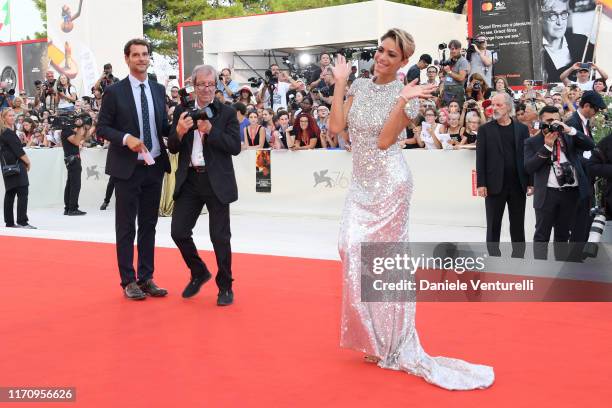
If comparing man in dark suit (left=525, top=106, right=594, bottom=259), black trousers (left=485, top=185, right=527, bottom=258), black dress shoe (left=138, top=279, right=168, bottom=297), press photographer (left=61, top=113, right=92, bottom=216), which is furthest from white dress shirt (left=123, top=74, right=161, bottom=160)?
press photographer (left=61, top=113, right=92, bottom=216)

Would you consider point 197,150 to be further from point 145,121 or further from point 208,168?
point 145,121

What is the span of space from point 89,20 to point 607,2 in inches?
628

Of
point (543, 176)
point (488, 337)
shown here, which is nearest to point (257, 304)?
point (488, 337)

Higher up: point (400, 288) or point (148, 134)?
point (148, 134)

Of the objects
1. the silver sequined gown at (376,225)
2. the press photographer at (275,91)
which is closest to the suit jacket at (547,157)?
the silver sequined gown at (376,225)

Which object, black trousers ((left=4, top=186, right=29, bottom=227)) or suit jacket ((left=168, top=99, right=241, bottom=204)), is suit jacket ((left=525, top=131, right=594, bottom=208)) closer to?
suit jacket ((left=168, top=99, right=241, bottom=204))

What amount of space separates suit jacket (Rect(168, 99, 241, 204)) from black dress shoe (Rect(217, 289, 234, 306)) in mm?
669

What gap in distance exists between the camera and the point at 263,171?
1218 cm

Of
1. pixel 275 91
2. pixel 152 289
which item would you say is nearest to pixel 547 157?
pixel 152 289

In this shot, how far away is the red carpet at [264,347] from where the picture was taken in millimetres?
3764

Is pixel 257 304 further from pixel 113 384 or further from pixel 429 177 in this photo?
pixel 429 177

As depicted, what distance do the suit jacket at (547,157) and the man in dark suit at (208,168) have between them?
8.47 ft

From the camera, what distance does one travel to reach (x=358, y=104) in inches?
163

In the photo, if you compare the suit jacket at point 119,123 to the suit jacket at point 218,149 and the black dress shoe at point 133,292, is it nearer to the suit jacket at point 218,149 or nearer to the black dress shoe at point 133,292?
the suit jacket at point 218,149
